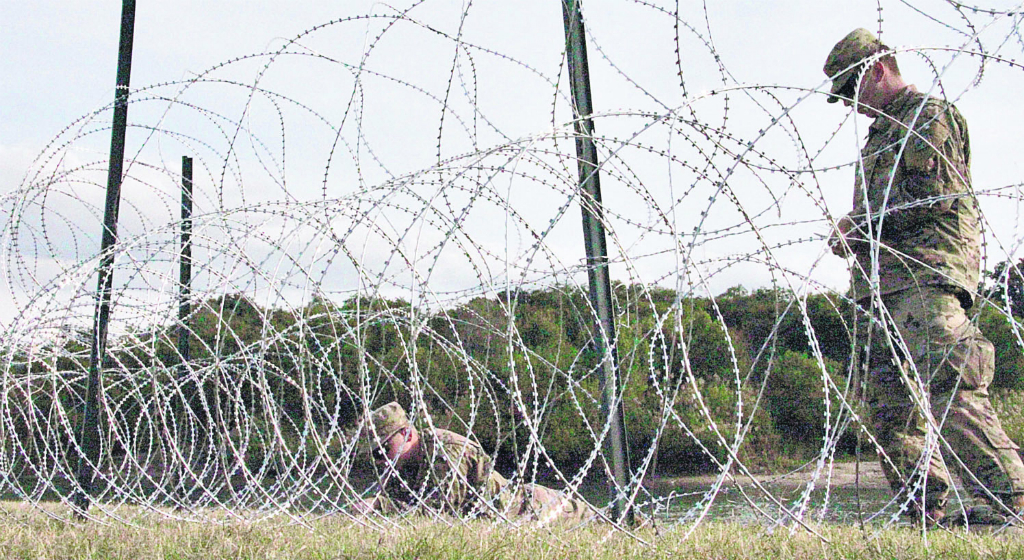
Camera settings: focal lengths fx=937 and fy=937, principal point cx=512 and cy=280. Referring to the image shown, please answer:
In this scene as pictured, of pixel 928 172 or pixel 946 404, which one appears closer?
pixel 946 404

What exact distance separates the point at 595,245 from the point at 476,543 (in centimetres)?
168

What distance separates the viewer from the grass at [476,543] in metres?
3.35

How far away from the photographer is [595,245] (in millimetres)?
4699

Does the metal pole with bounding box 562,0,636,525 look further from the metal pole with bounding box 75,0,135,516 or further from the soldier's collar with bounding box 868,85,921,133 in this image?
the metal pole with bounding box 75,0,135,516

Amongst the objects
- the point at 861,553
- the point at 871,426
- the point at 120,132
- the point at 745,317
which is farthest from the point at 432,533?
the point at 745,317

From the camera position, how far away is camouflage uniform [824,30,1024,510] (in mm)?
4078

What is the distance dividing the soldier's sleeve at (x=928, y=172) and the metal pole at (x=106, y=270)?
160 inches

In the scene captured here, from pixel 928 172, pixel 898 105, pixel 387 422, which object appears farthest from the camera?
pixel 387 422

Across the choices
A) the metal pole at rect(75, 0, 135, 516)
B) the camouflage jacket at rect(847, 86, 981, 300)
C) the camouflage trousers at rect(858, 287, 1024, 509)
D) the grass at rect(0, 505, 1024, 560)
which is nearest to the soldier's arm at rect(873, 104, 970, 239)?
the camouflage jacket at rect(847, 86, 981, 300)

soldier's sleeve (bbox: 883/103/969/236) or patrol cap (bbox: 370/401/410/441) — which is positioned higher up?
soldier's sleeve (bbox: 883/103/969/236)

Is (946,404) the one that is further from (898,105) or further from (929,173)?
(898,105)

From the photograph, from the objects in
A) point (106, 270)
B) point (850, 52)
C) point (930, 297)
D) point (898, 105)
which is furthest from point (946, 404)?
point (106, 270)

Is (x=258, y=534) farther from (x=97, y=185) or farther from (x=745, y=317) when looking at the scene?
(x=745, y=317)

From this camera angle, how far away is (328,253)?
398cm
